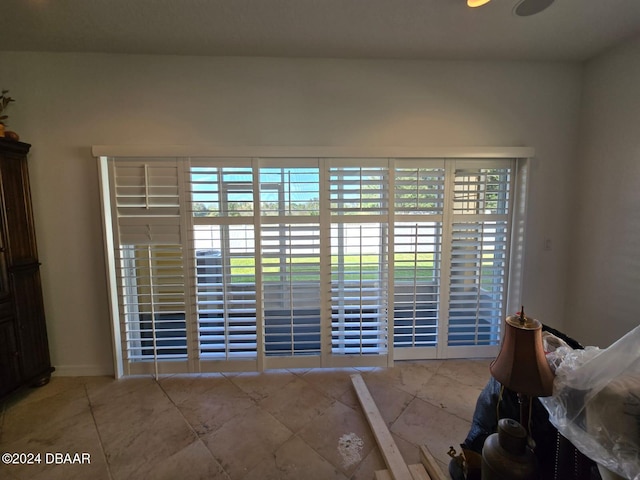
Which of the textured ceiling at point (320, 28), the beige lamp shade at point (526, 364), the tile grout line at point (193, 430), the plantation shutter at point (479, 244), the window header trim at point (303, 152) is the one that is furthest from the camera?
the plantation shutter at point (479, 244)

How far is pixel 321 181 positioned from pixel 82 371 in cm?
271

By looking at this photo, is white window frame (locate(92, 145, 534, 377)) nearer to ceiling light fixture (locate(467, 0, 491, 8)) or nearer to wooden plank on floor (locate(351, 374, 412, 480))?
wooden plank on floor (locate(351, 374, 412, 480))

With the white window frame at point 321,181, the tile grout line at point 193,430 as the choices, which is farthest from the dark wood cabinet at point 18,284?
the tile grout line at point 193,430

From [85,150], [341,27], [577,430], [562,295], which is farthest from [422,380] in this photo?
[85,150]

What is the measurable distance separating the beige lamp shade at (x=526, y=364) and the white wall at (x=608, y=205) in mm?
1777

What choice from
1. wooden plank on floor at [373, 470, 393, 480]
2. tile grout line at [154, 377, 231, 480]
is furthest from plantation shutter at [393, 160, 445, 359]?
tile grout line at [154, 377, 231, 480]

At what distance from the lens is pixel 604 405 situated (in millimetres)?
956

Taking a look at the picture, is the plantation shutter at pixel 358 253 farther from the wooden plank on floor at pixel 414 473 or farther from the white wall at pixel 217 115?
the wooden plank on floor at pixel 414 473

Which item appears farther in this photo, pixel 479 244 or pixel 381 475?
pixel 479 244

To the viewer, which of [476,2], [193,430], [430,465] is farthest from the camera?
[193,430]

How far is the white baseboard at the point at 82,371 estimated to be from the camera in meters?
2.45

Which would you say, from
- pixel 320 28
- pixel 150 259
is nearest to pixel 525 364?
pixel 320 28

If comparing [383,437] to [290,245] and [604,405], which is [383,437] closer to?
[604,405]

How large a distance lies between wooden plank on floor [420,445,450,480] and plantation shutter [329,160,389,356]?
97cm
